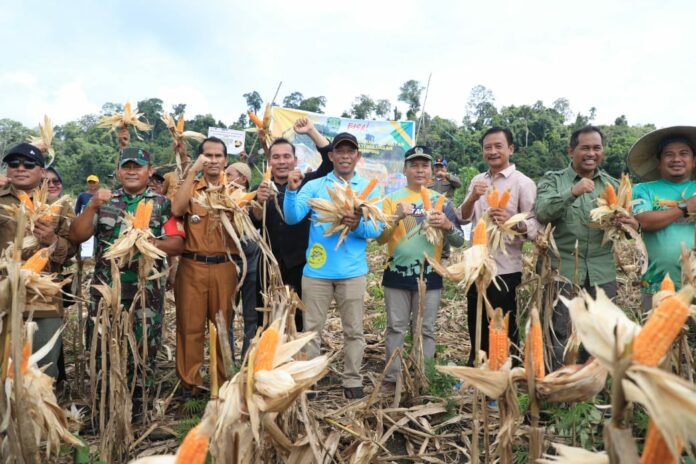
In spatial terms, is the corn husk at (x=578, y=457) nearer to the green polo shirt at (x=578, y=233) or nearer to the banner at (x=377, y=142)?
the green polo shirt at (x=578, y=233)

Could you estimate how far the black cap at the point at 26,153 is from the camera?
3.52m

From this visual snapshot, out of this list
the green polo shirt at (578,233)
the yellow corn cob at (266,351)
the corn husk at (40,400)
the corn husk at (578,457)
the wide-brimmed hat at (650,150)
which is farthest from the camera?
the green polo shirt at (578,233)

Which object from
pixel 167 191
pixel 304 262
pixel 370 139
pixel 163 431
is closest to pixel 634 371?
pixel 163 431

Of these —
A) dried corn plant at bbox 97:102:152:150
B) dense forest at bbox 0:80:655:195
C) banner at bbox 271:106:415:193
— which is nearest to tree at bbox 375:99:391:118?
dense forest at bbox 0:80:655:195

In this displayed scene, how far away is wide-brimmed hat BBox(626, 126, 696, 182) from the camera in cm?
366

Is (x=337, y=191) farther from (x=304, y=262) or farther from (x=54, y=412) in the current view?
(x=54, y=412)

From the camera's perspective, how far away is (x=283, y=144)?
4676 mm

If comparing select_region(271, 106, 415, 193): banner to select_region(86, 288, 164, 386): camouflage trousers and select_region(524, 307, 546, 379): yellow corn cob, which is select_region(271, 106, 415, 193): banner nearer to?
select_region(86, 288, 164, 386): camouflage trousers

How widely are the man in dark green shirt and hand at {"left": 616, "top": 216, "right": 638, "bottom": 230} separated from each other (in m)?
0.31

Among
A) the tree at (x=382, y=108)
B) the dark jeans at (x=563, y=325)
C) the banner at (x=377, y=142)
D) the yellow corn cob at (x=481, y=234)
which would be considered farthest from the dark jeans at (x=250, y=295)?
the tree at (x=382, y=108)

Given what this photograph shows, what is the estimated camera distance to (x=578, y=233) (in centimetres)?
389

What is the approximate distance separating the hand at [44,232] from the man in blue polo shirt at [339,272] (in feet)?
6.12

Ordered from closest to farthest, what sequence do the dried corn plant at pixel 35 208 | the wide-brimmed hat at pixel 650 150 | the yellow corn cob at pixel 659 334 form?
the yellow corn cob at pixel 659 334, the dried corn plant at pixel 35 208, the wide-brimmed hat at pixel 650 150

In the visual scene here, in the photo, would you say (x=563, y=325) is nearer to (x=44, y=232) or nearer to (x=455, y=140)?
(x=44, y=232)
